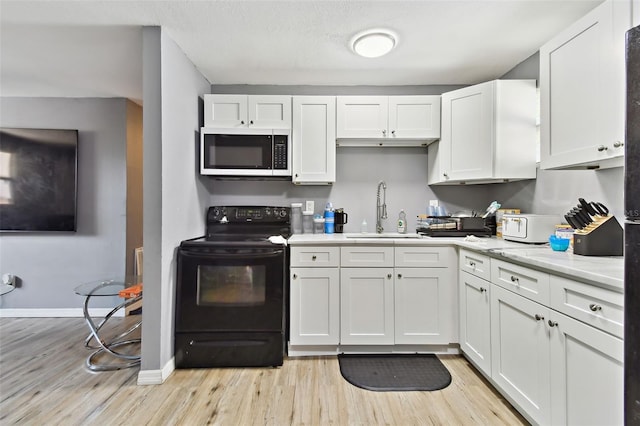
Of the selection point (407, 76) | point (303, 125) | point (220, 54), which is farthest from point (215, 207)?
A: point (407, 76)

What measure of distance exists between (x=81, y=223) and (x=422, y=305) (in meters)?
3.61

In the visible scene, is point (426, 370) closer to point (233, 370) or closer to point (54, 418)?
point (233, 370)

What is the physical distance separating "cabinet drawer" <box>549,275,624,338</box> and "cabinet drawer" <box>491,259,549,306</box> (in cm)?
4

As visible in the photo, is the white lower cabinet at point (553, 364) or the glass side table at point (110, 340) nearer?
the white lower cabinet at point (553, 364)

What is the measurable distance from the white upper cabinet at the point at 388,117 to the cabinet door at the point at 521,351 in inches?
56.5

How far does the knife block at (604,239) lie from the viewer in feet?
4.65

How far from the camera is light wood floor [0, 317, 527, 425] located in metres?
1.54

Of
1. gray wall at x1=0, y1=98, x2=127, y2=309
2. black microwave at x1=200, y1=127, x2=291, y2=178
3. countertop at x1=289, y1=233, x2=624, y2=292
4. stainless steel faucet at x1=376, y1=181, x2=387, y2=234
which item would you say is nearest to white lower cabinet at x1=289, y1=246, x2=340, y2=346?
countertop at x1=289, y1=233, x2=624, y2=292

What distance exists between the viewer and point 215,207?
8.63 feet

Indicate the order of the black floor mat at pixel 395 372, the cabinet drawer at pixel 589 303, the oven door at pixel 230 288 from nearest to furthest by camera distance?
the cabinet drawer at pixel 589 303
the black floor mat at pixel 395 372
the oven door at pixel 230 288

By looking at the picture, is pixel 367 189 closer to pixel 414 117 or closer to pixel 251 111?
pixel 414 117

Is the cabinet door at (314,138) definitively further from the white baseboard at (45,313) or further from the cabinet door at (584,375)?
the white baseboard at (45,313)

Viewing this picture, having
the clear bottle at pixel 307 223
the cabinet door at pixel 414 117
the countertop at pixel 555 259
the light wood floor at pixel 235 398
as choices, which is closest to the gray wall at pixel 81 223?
the light wood floor at pixel 235 398

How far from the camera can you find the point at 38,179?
3035 millimetres
